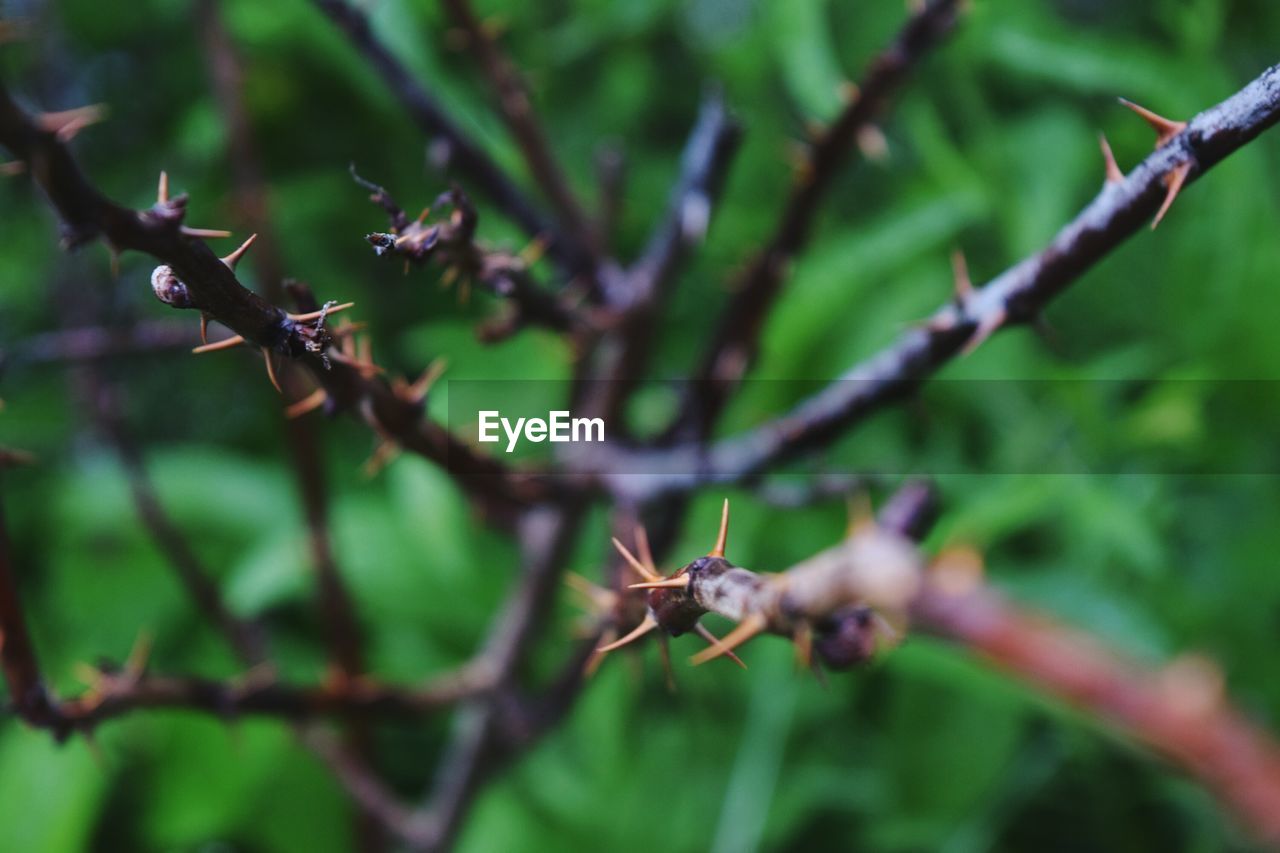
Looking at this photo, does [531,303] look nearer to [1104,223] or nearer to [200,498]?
[1104,223]

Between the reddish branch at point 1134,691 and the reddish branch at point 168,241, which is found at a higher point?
the reddish branch at point 1134,691

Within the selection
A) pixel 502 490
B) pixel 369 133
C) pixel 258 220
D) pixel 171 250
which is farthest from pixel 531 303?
pixel 369 133

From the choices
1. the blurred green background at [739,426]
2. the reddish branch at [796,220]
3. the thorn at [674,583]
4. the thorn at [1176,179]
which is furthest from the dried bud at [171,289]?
the blurred green background at [739,426]

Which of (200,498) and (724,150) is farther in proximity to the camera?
(200,498)

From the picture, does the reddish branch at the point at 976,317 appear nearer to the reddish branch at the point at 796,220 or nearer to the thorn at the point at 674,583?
the reddish branch at the point at 796,220

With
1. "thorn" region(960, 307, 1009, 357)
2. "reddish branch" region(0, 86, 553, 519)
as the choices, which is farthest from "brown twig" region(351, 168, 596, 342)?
"thorn" region(960, 307, 1009, 357)

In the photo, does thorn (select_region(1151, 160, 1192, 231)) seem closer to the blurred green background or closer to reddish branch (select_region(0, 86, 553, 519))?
reddish branch (select_region(0, 86, 553, 519))

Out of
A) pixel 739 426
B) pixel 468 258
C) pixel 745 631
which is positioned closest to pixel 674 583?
pixel 745 631
